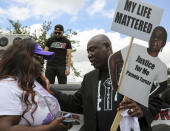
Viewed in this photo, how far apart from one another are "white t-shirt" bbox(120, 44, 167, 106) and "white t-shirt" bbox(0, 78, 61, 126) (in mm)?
635

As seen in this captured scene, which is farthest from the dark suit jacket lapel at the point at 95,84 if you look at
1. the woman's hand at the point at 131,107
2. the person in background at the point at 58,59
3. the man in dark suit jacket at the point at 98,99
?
the person in background at the point at 58,59

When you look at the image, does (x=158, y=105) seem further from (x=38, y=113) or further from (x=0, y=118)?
(x=0, y=118)

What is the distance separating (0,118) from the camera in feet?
5.17

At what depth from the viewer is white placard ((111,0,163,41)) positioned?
2025 millimetres

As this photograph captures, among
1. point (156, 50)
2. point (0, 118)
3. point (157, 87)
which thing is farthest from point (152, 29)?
point (0, 118)

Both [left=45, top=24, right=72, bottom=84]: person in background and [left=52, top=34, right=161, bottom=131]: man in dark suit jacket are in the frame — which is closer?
[left=52, top=34, right=161, bottom=131]: man in dark suit jacket

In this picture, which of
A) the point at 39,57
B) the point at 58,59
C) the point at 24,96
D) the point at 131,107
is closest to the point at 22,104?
the point at 24,96

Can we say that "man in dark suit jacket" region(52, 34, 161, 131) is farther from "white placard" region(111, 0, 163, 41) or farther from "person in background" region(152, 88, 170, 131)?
"white placard" region(111, 0, 163, 41)

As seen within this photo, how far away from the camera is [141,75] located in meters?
2.05

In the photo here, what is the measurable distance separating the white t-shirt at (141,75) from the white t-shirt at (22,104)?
0.64 metres

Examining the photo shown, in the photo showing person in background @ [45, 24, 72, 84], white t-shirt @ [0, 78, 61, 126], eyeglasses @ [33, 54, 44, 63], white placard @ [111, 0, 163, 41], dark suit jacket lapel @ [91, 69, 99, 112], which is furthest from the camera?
person in background @ [45, 24, 72, 84]

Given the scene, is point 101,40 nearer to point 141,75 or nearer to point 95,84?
point 95,84

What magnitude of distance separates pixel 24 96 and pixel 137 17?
1144 mm

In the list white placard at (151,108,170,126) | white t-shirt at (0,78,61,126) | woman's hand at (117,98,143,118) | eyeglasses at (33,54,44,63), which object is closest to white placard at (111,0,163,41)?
woman's hand at (117,98,143,118)
